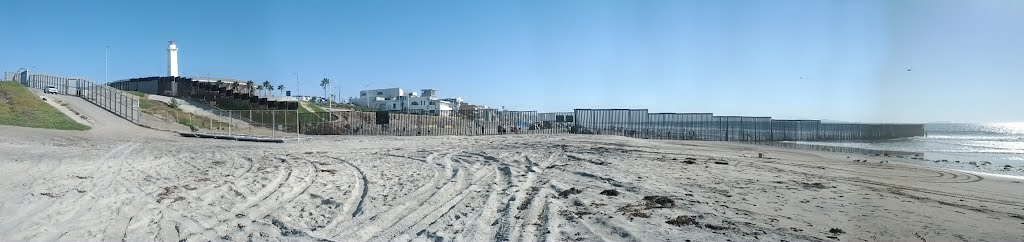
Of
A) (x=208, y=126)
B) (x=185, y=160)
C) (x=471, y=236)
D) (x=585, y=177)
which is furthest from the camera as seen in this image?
(x=208, y=126)

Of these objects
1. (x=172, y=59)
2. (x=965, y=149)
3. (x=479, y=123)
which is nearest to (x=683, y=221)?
(x=479, y=123)

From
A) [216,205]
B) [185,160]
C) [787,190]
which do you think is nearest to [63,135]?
[185,160]

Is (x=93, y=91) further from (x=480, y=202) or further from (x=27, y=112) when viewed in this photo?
(x=480, y=202)

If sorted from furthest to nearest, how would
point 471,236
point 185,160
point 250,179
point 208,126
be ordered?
point 208,126
point 185,160
point 250,179
point 471,236

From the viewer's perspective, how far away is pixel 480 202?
27.2 ft

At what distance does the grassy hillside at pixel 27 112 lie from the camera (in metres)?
25.0

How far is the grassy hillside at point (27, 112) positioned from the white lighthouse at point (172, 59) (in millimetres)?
45678

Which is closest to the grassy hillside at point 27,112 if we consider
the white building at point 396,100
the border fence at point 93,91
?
the border fence at point 93,91

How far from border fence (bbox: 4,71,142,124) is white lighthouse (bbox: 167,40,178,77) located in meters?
24.7

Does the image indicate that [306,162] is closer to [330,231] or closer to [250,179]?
[250,179]

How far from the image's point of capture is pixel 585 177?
11.4 m

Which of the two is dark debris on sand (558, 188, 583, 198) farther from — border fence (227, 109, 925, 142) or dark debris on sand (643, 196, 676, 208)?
border fence (227, 109, 925, 142)

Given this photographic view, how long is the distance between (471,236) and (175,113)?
3917 centimetres

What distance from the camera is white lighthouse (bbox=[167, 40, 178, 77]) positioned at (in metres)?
76.0
